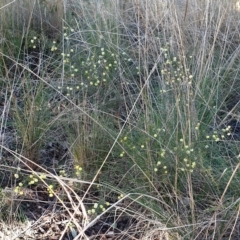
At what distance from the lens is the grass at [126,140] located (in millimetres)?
2299

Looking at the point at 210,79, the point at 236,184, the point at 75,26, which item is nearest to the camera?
the point at 236,184

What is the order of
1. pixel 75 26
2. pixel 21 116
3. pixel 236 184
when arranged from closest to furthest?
pixel 236 184, pixel 21 116, pixel 75 26

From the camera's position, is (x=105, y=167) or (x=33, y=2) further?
(x=33, y=2)

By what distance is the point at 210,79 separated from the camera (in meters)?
3.21

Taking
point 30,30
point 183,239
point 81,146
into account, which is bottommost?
point 183,239

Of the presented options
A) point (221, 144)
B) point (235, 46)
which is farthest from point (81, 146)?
point (235, 46)

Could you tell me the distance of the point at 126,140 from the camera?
253cm

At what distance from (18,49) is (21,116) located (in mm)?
883

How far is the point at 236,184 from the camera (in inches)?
94.9

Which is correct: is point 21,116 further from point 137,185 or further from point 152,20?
point 152,20

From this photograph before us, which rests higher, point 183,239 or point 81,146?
point 81,146

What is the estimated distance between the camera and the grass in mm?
2299

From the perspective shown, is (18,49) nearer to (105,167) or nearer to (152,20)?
(152,20)

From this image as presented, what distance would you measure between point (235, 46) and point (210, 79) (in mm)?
538
